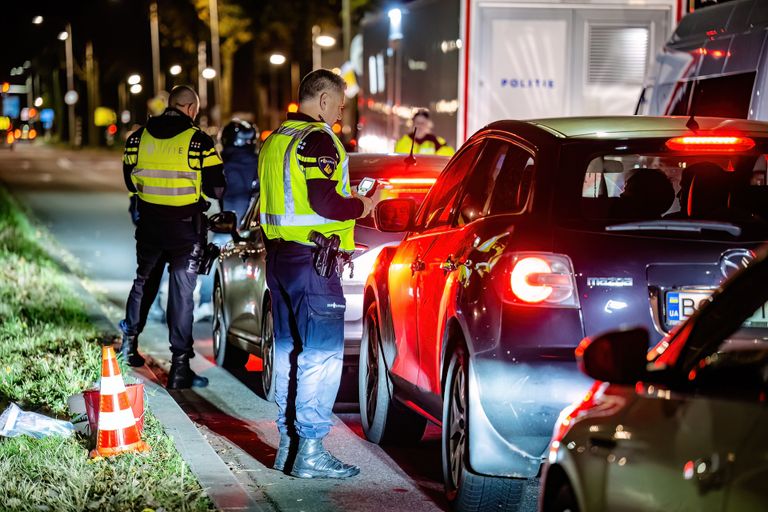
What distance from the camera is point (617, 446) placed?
3.99 metres

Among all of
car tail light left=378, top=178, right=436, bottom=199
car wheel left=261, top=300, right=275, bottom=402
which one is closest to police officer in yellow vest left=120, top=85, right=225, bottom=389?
car wheel left=261, top=300, right=275, bottom=402

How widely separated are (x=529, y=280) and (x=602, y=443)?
1.82 metres

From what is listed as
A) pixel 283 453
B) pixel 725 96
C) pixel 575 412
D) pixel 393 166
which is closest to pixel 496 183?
pixel 283 453

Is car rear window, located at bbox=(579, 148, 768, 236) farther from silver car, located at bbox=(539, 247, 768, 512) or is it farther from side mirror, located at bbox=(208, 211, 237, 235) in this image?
side mirror, located at bbox=(208, 211, 237, 235)

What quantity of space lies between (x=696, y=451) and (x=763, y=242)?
2.53m

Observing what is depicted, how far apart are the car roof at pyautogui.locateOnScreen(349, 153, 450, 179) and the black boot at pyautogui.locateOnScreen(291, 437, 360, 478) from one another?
2.90 metres

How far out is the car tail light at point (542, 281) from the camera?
5828mm

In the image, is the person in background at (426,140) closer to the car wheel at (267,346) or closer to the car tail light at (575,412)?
the car wheel at (267,346)

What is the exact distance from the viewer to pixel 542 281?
584 centimetres

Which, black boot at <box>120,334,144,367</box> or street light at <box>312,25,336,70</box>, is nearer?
black boot at <box>120,334,144,367</box>

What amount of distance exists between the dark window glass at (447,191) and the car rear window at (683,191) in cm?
60

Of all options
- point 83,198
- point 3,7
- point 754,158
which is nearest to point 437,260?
point 754,158

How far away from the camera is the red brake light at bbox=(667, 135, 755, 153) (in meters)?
6.26

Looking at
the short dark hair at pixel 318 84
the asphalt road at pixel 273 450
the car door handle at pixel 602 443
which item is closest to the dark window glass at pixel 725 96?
the asphalt road at pixel 273 450
